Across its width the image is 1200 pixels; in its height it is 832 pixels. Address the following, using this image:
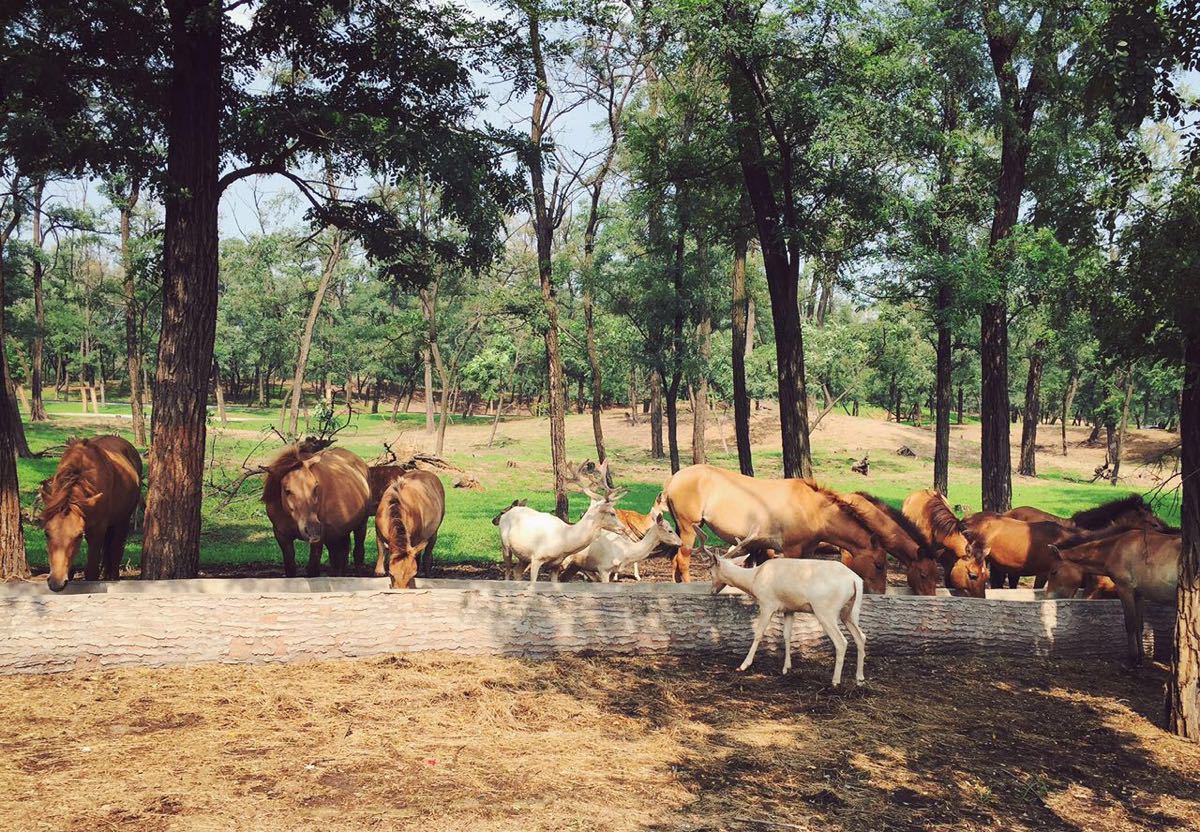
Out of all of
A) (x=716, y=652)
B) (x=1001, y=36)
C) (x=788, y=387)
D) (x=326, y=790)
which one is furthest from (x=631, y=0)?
(x=326, y=790)

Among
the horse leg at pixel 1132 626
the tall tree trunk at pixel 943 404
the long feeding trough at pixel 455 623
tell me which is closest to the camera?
the long feeding trough at pixel 455 623

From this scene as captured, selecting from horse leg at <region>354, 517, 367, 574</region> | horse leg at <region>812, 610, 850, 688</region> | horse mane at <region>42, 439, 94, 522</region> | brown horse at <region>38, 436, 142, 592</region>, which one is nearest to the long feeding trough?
brown horse at <region>38, 436, 142, 592</region>

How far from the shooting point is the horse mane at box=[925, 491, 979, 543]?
1157 centimetres

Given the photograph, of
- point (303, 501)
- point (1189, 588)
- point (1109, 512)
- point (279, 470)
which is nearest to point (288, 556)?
point (303, 501)

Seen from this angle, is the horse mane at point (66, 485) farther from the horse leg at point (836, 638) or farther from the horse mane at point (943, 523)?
the horse mane at point (943, 523)

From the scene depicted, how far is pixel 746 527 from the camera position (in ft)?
38.0

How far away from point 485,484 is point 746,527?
58.3ft

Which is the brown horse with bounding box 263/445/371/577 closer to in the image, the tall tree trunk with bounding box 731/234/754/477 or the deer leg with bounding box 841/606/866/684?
the deer leg with bounding box 841/606/866/684

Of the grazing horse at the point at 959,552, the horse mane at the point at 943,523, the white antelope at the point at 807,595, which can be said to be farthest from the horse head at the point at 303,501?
the horse mane at the point at 943,523

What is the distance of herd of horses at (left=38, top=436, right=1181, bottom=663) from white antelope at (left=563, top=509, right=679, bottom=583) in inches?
3.2

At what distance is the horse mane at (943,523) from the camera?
38.0 feet

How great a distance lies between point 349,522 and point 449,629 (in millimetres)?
3502

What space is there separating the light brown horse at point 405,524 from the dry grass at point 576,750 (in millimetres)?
1965

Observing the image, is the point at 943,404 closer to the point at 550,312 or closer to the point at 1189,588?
the point at 550,312
